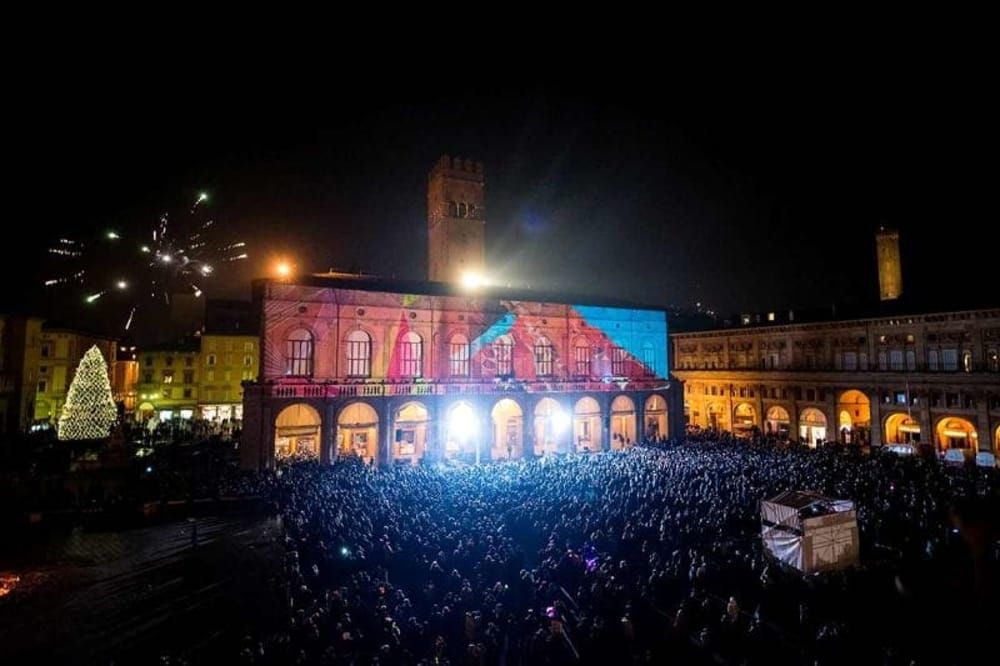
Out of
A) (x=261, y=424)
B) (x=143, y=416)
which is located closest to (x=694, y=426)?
(x=261, y=424)

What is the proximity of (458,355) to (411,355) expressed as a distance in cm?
329

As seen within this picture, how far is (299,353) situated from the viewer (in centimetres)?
3105

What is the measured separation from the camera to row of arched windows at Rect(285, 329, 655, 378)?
31.1 metres

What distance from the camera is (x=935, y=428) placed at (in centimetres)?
3609

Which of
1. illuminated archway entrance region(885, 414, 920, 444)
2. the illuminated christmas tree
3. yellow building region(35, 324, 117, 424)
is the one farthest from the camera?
yellow building region(35, 324, 117, 424)

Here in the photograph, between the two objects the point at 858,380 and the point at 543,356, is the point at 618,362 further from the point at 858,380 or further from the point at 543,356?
the point at 858,380

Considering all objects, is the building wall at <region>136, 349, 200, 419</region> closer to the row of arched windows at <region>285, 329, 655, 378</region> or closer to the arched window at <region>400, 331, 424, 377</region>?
the row of arched windows at <region>285, 329, 655, 378</region>

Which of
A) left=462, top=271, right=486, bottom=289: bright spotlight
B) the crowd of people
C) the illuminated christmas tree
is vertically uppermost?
left=462, top=271, right=486, bottom=289: bright spotlight

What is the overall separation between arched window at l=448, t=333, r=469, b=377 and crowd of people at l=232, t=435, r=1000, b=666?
13.0 meters

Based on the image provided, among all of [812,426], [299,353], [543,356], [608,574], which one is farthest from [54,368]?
[812,426]

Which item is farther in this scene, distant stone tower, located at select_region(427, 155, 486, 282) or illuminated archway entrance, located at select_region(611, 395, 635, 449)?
distant stone tower, located at select_region(427, 155, 486, 282)

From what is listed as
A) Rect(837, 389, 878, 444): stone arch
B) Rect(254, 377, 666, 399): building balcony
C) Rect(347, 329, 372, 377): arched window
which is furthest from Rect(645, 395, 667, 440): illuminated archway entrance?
Rect(347, 329, 372, 377): arched window

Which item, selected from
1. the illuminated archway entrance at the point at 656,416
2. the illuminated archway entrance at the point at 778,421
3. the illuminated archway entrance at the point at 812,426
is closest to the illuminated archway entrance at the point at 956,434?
the illuminated archway entrance at the point at 812,426

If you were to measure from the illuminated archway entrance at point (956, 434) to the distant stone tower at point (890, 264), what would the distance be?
18.2 metres
